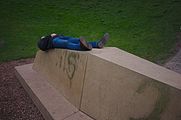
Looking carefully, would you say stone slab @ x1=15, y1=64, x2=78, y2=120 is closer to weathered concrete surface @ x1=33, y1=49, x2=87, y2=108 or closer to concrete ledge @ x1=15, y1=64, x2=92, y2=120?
concrete ledge @ x1=15, y1=64, x2=92, y2=120

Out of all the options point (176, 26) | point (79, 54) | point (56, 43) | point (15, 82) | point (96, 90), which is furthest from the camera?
point (176, 26)

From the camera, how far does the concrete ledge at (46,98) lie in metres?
4.05

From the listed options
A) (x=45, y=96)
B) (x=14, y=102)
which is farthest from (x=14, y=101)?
(x=45, y=96)

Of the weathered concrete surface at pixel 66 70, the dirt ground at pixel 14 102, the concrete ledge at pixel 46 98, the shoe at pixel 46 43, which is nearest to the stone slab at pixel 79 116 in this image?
the concrete ledge at pixel 46 98

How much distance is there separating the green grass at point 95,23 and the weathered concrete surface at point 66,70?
10.5 feet

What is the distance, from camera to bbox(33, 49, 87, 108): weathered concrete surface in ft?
13.8

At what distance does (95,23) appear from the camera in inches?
514

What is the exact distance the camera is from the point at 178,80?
10.8ft

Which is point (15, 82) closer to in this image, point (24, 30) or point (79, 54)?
point (79, 54)

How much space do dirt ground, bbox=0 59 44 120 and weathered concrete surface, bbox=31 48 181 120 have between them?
2.67ft

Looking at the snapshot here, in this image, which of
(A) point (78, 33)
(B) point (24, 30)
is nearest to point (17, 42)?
(B) point (24, 30)

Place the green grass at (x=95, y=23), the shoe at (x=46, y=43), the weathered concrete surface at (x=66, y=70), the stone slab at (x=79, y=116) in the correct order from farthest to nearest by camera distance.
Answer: the green grass at (x=95, y=23) < the shoe at (x=46, y=43) < the weathered concrete surface at (x=66, y=70) < the stone slab at (x=79, y=116)

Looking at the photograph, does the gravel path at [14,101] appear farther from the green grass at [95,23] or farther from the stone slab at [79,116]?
the green grass at [95,23]

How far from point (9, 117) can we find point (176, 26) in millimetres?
9797
